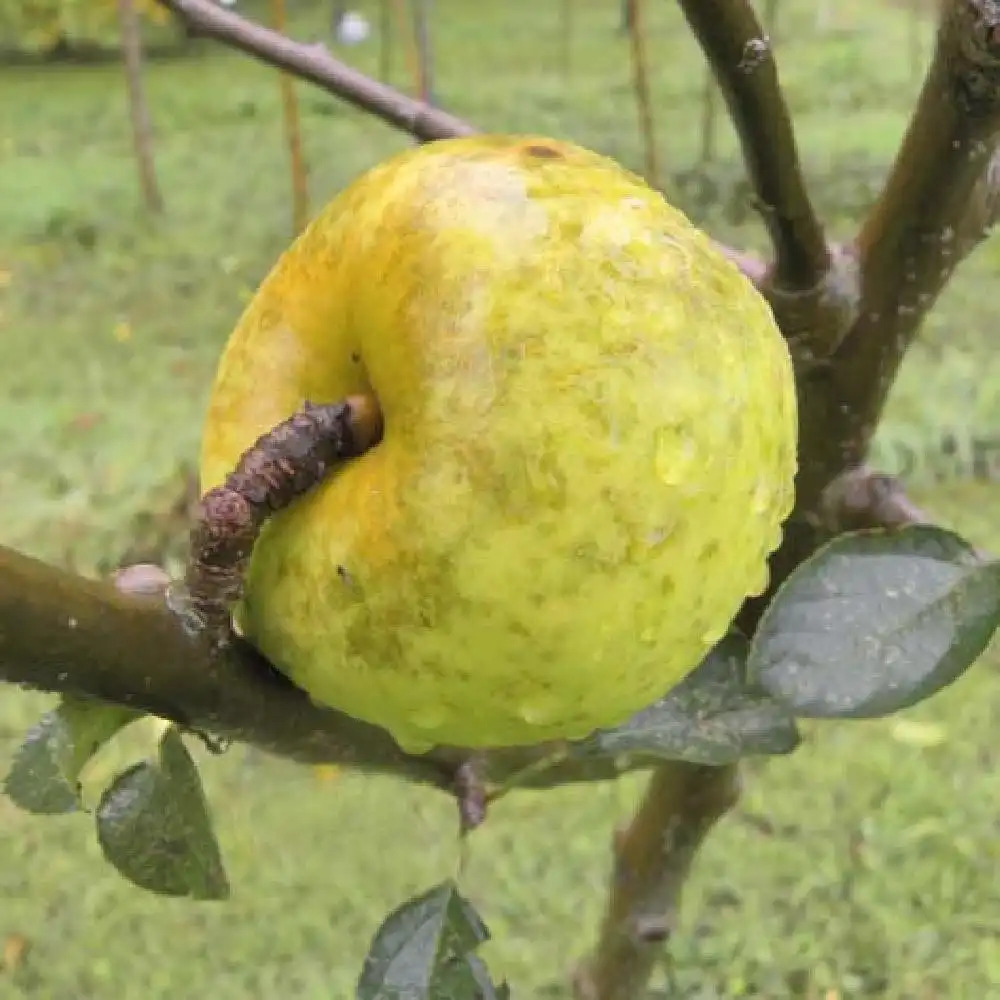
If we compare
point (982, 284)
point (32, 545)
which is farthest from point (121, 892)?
point (982, 284)

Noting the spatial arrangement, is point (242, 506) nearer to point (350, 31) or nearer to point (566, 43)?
point (566, 43)

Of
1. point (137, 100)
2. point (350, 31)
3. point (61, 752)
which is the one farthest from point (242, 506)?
point (350, 31)

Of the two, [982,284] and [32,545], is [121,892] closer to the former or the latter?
[32,545]

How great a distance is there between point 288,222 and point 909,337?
12.7 ft

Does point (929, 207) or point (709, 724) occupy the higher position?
point (929, 207)

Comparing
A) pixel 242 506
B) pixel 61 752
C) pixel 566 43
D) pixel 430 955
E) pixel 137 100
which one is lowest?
pixel 566 43

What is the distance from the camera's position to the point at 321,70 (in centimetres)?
71

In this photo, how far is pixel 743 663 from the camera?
57 cm

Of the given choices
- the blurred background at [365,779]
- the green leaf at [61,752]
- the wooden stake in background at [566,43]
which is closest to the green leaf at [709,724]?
the green leaf at [61,752]

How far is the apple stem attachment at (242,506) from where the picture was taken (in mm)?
370

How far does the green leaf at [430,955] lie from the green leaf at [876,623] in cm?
21

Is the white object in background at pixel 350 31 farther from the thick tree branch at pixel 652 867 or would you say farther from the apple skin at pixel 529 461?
the apple skin at pixel 529 461

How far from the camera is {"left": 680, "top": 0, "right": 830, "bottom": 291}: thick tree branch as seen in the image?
0.43 meters

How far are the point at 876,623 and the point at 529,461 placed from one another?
0.51 feet
